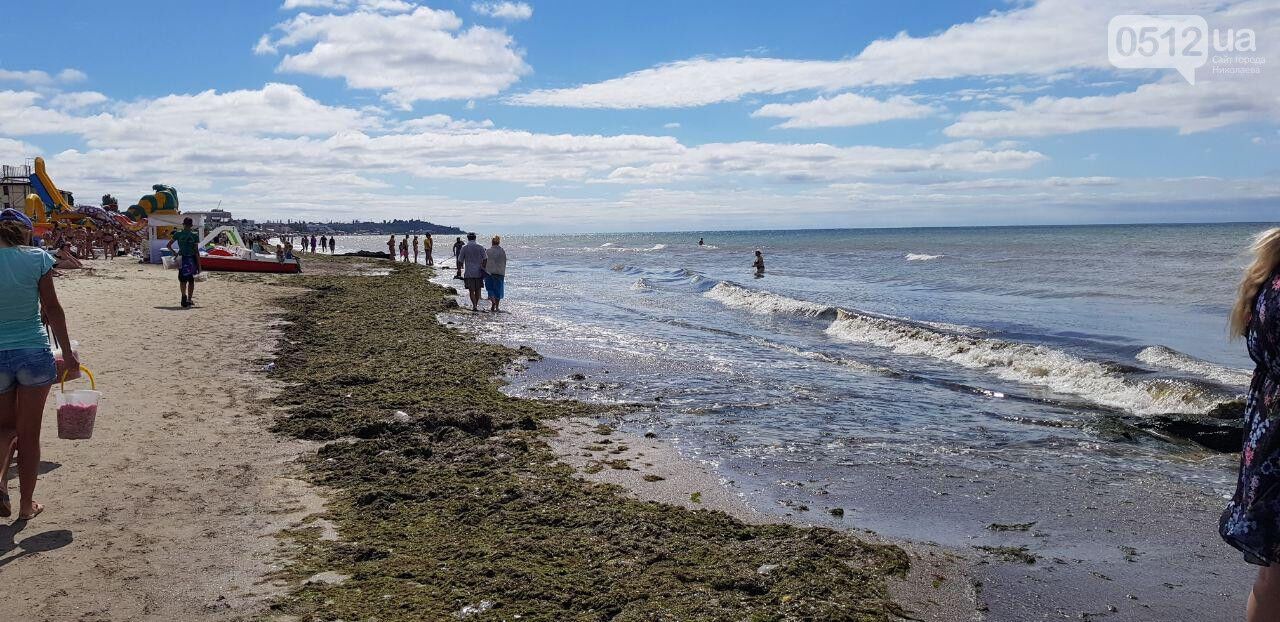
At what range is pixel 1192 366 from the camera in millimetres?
12789

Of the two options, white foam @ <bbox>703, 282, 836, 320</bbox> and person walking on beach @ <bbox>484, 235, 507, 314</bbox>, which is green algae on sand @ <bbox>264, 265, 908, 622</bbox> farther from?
white foam @ <bbox>703, 282, 836, 320</bbox>

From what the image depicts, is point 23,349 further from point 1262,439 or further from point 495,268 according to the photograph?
point 495,268

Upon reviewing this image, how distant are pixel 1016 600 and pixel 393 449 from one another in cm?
461

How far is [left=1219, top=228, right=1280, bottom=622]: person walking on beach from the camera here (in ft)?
8.23

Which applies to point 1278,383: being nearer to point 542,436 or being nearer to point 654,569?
point 654,569

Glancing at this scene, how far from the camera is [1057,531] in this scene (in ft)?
17.5

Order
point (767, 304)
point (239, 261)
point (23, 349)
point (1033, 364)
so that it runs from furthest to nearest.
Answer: point (239, 261) → point (767, 304) → point (1033, 364) → point (23, 349)

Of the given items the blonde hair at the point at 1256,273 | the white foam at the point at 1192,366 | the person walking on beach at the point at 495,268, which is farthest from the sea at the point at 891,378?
the person walking on beach at the point at 495,268

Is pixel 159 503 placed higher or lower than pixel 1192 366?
higher

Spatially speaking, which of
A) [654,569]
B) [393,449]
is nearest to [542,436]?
[393,449]

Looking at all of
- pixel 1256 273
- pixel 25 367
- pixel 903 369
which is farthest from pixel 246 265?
pixel 1256 273

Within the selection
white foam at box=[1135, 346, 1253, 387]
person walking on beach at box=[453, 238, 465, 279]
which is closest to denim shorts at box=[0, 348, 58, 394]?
white foam at box=[1135, 346, 1253, 387]

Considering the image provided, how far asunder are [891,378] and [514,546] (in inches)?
333

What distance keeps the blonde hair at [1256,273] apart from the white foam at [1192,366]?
34.7 ft
